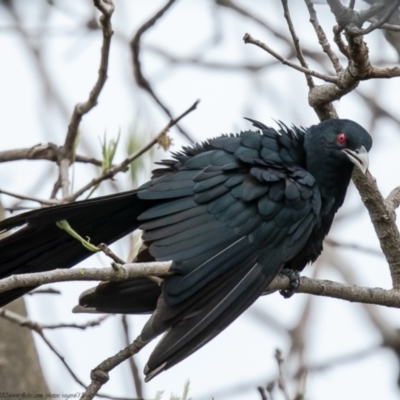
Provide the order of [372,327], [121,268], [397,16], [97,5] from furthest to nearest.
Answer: [372,327], [97,5], [121,268], [397,16]

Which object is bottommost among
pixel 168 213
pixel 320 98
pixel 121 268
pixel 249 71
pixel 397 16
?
pixel 121 268

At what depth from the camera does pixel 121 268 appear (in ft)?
9.59

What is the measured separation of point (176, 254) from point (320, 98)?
3.49 ft

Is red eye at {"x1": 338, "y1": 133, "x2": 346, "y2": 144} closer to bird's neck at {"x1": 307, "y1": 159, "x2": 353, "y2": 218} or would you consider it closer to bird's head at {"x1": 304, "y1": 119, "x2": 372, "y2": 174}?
bird's head at {"x1": 304, "y1": 119, "x2": 372, "y2": 174}

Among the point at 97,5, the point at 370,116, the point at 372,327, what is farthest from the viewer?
the point at 370,116

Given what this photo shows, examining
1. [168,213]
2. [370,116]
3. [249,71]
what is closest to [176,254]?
[168,213]

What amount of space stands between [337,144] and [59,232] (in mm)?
1562

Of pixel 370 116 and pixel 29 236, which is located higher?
pixel 370 116

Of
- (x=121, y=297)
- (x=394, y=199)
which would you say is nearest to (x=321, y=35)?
(x=394, y=199)

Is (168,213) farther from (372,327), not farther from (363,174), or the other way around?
(372,327)

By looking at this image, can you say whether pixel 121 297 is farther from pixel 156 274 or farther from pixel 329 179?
pixel 329 179

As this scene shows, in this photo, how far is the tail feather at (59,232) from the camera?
12.6ft

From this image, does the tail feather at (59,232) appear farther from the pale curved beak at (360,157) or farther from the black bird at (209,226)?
the pale curved beak at (360,157)

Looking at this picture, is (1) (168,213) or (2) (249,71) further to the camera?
(2) (249,71)
